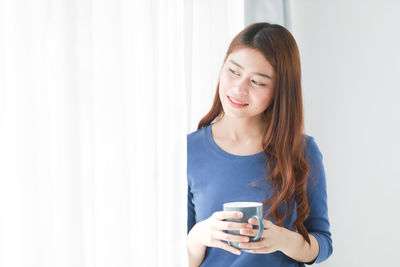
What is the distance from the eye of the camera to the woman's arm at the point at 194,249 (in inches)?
40.4

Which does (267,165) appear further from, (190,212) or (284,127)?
(190,212)

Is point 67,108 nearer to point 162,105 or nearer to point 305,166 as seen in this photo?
point 162,105

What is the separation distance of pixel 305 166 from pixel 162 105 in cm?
47

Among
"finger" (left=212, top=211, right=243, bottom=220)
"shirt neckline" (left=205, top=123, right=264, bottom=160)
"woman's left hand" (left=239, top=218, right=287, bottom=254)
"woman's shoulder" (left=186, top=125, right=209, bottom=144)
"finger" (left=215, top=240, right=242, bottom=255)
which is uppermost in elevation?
"woman's shoulder" (left=186, top=125, right=209, bottom=144)

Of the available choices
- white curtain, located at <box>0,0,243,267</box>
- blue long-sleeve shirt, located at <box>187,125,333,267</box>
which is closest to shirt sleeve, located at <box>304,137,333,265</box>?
blue long-sleeve shirt, located at <box>187,125,333,267</box>

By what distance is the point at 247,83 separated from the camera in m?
1.04

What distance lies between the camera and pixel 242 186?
3.55ft

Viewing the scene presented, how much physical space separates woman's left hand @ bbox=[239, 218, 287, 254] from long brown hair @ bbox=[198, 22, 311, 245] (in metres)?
0.12

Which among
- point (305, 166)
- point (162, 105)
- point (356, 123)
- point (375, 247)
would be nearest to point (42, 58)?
point (162, 105)

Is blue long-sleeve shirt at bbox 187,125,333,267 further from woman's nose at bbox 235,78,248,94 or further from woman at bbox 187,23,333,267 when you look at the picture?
woman's nose at bbox 235,78,248,94

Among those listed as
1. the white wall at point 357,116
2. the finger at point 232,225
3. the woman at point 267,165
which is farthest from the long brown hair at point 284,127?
the white wall at point 357,116

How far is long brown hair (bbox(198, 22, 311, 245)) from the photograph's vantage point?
3.44 feet

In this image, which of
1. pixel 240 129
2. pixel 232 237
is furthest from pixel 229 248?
pixel 240 129

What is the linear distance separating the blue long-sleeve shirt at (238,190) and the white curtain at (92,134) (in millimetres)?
218
